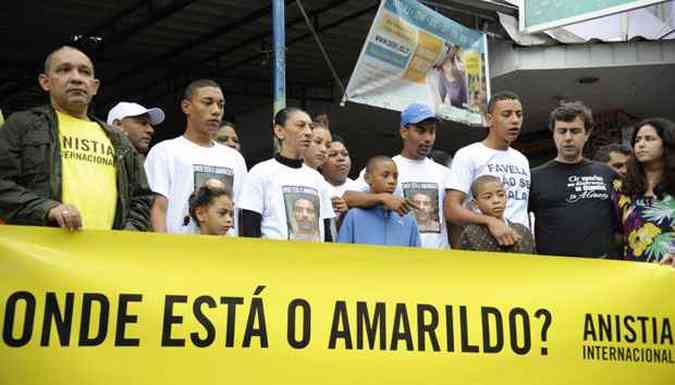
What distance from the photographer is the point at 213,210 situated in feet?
13.4

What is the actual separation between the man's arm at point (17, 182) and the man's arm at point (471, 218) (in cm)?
214

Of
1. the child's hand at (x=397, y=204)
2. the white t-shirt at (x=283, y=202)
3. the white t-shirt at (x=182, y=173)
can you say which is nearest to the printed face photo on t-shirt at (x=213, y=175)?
the white t-shirt at (x=182, y=173)

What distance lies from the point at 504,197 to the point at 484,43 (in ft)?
14.4

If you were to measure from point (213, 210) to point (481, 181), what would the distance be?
1428 millimetres

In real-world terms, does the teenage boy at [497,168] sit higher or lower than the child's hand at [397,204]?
higher

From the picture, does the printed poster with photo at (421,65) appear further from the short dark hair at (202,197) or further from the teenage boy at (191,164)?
the short dark hair at (202,197)

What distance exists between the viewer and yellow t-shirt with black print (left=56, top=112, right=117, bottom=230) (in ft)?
11.5

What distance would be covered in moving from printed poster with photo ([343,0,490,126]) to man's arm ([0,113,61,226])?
12.3ft

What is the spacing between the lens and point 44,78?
374 centimetres

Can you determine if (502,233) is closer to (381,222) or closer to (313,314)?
(381,222)

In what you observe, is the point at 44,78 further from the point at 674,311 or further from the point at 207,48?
the point at 207,48

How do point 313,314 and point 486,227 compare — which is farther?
point 486,227

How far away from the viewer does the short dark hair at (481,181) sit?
450 centimetres

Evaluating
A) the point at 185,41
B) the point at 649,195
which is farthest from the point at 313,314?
the point at 185,41
